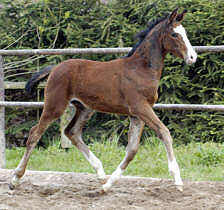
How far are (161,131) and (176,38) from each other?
84 cm

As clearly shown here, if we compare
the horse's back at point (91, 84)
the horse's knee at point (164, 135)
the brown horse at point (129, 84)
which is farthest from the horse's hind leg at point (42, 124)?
the horse's knee at point (164, 135)

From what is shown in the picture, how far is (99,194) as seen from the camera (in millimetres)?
3814

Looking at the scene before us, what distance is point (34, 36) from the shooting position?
6430mm

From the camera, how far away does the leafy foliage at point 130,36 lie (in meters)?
5.54

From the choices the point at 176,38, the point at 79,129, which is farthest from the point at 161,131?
the point at 79,129

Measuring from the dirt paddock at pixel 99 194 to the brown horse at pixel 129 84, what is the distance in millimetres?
162

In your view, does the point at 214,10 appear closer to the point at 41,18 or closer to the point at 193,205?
the point at 41,18

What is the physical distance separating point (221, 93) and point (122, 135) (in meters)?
1.57

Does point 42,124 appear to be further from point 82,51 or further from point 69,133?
point 82,51

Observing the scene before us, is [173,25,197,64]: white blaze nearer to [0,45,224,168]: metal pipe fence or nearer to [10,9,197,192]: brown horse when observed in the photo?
[10,9,197,192]: brown horse

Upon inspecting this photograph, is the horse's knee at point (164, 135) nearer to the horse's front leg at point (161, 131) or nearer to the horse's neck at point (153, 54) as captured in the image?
the horse's front leg at point (161, 131)

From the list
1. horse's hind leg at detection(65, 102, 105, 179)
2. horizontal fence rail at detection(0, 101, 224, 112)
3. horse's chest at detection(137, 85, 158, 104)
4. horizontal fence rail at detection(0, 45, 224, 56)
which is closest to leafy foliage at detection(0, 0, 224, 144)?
horizontal fence rail at detection(0, 45, 224, 56)

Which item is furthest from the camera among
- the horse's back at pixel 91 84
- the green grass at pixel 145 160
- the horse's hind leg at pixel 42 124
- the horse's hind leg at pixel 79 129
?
the green grass at pixel 145 160

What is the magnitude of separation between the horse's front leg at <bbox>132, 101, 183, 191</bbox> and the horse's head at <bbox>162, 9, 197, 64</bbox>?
545 millimetres
